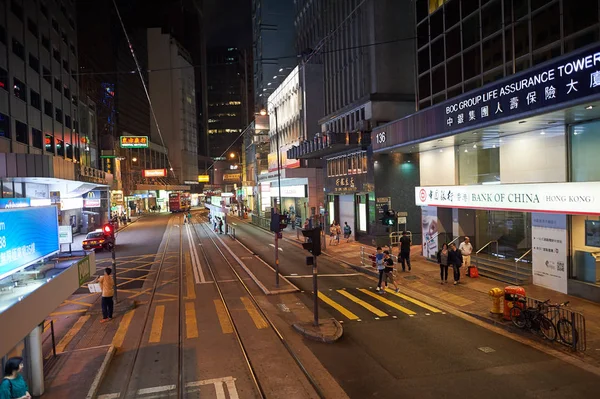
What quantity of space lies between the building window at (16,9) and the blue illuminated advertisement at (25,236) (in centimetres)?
3245

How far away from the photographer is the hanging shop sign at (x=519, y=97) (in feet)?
37.2

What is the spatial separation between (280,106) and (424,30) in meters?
33.8

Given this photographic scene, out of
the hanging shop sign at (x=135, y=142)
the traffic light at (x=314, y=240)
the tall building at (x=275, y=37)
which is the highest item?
the tall building at (x=275, y=37)

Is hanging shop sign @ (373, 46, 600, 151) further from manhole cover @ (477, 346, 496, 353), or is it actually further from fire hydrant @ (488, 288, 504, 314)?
manhole cover @ (477, 346, 496, 353)

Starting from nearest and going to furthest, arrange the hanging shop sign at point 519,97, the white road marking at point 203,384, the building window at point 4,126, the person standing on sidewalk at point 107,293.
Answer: the white road marking at point 203,384, the hanging shop sign at point 519,97, the person standing on sidewalk at point 107,293, the building window at point 4,126

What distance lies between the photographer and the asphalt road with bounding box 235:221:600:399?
7.79 m

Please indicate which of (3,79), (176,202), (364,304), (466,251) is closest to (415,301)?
(364,304)

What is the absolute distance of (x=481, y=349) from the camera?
991 centimetres

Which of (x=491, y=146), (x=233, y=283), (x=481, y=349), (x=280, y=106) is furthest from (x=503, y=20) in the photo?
(x=280, y=106)

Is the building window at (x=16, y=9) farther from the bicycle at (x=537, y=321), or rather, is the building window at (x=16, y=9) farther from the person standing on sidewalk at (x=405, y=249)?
the bicycle at (x=537, y=321)

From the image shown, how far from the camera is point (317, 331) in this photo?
→ 1101cm

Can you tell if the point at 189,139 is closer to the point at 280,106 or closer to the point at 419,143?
the point at 280,106

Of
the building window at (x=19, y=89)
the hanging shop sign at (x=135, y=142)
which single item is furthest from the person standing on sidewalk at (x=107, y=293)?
the hanging shop sign at (x=135, y=142)

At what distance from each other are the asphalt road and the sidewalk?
1041 mm
